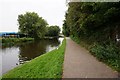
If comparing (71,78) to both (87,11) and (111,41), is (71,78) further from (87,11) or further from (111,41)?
(87,11)

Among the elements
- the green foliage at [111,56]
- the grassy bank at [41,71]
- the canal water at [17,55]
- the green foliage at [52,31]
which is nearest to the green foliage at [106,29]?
the green foliage at [111,56]

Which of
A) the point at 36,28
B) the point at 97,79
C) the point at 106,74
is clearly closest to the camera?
the point at 97,79

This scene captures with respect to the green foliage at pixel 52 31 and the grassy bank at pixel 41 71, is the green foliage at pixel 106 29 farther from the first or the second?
the green foliage at pixel 52 31

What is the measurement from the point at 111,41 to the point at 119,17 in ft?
5.41

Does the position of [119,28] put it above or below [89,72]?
above

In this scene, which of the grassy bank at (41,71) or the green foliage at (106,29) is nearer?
the grassy bank at (41,71)

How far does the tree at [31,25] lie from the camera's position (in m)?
73.0

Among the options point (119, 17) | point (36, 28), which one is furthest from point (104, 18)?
point (36, 28)

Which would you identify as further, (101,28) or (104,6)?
(101,28)

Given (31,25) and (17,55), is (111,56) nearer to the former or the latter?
(17,55)

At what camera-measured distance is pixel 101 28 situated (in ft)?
48.4

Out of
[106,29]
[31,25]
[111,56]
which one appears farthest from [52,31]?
[111,56]

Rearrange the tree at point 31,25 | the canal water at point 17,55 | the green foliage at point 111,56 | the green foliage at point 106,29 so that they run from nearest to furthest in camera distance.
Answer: the green foliage at point 111,56, the green foliage at point 106,29, the canal water at point 17,55, the tree at point 31,25

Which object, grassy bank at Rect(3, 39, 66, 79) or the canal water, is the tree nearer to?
the canal water
